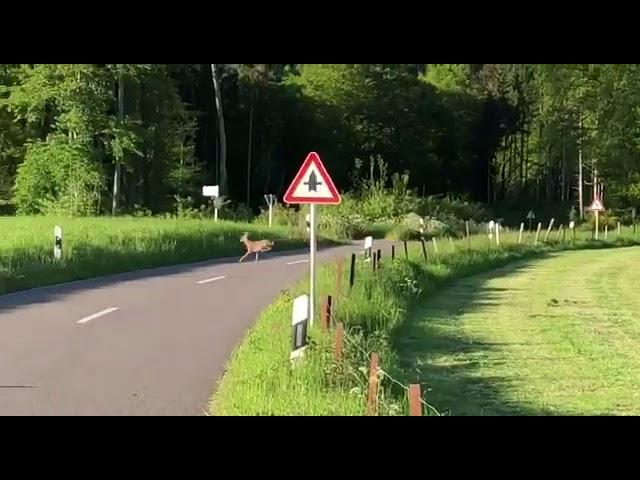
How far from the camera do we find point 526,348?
15914 mm

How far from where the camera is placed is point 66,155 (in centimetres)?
4991

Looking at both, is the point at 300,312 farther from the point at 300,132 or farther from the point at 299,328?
the point at 300,132

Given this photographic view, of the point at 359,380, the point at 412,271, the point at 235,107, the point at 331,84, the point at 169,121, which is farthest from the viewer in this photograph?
the point at 331,84

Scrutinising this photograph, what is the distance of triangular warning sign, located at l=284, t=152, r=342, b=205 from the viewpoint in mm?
13734

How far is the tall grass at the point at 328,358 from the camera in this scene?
352 inches

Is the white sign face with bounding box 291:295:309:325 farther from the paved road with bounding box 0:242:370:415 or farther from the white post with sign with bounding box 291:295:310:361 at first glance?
the paved road with bounding box 0:242:370:415

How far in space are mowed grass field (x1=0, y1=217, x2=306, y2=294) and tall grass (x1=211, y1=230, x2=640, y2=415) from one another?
5.91m

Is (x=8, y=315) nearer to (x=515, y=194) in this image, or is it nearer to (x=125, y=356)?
(x=125, y=356)

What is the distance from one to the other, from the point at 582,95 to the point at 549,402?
6392cm

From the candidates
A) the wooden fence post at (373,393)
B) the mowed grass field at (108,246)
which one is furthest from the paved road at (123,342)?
the wooden fence post at (373,393)

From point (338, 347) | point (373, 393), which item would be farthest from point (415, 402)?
point (338, 347)

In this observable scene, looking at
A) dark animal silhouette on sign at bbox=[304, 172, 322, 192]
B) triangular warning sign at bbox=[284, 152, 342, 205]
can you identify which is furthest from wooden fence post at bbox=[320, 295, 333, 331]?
dark animal silhouette on sign at bbox=[304, 172, 322, 192]

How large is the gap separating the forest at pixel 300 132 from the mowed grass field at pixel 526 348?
2782 centimetres
